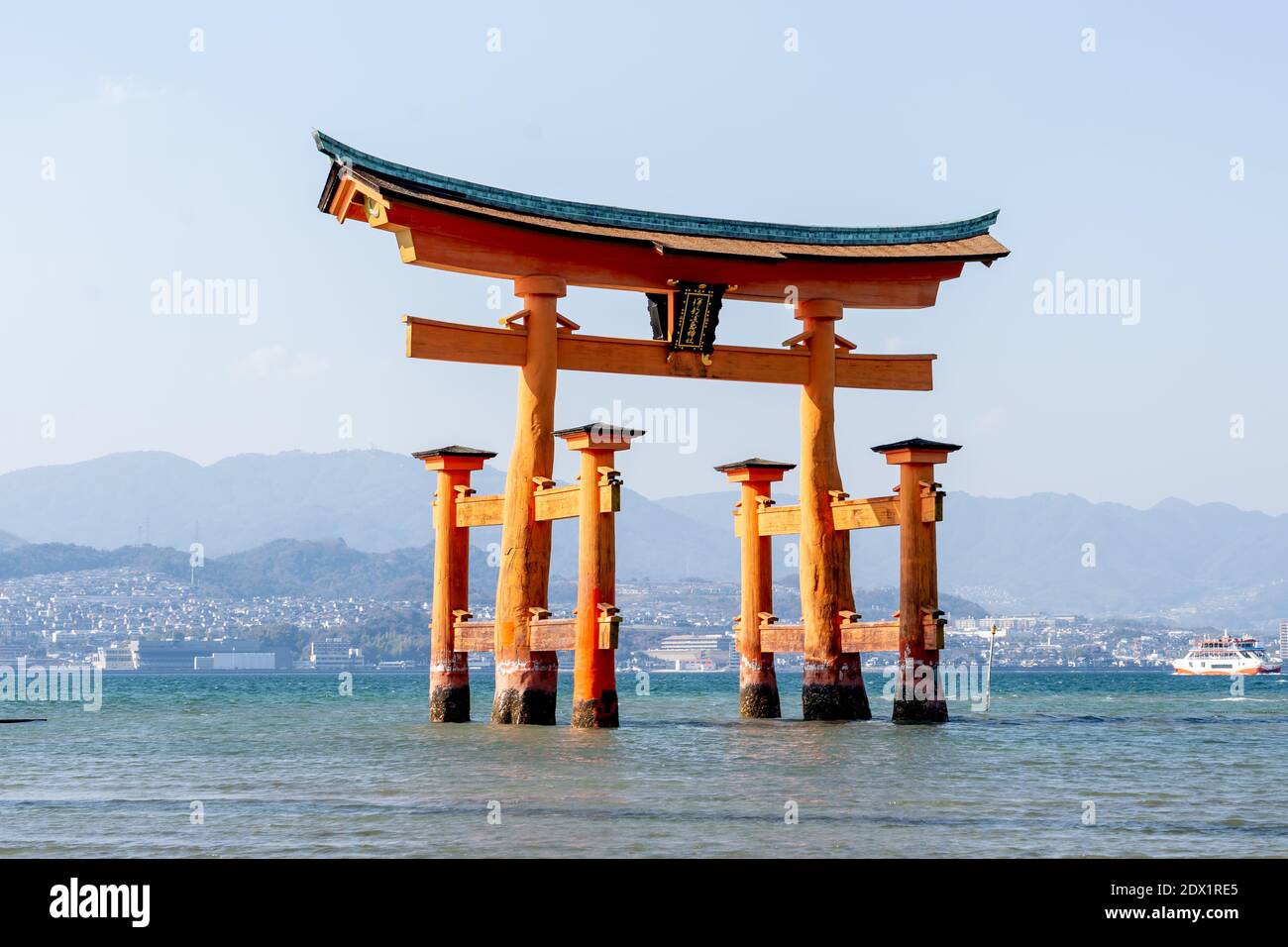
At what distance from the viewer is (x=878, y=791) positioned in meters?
21.0

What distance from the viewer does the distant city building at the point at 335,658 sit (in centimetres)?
19362

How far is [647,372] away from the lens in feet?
103

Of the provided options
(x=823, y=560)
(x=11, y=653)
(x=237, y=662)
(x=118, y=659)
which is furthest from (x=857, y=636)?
(x=11, y=653)

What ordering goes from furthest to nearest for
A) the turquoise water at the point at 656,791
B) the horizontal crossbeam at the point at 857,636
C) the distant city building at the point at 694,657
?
1. the distant city building at the point at 694,657
2. the horizontal crossbeam at the point at 857,636
3. the turquoise water at the point at 656,791

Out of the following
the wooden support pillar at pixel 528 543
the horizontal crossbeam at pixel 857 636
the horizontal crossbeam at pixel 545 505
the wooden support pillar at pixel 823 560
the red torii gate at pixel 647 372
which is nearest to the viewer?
the horizontal crossbeam at pixel 545 505

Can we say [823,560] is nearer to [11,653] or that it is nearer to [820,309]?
[820,309]

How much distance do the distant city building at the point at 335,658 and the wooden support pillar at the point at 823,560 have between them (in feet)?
534

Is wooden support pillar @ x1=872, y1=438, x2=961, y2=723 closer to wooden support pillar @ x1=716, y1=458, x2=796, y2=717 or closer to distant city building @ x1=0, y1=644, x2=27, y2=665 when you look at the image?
wooden support pillar @ x1=716, y1=458, x2=796, y2=717

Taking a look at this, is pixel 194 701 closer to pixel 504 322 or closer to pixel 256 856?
pixel 504 322

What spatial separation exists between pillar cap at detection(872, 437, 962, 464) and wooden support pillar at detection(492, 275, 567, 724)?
609cm

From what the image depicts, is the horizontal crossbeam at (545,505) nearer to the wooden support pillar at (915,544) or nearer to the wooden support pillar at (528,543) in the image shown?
the wooden support pillar at (528,543)

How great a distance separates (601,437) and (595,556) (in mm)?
1980

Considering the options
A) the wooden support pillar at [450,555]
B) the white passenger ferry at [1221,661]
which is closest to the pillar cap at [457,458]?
the wooden support pillar at [450,555]

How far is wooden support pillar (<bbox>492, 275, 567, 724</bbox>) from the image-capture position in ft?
97.4
